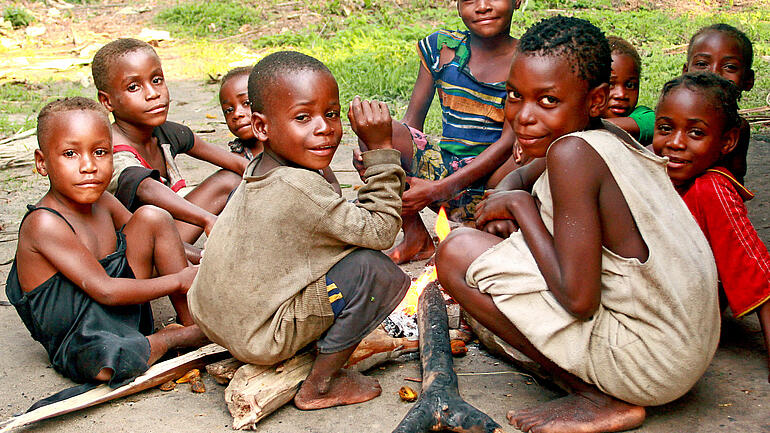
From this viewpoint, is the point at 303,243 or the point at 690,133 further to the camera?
the point at 690,133

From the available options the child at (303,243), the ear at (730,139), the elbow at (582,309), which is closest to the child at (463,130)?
the ear at (730,139)

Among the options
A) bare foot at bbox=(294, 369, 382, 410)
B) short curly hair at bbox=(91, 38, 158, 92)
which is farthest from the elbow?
short curly hair at bbox=(91, 38, 158, 92)

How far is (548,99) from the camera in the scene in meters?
2.46

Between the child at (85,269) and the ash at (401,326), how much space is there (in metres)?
0.87

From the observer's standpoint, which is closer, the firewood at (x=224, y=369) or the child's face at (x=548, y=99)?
the child's face at (x=548, y=99)

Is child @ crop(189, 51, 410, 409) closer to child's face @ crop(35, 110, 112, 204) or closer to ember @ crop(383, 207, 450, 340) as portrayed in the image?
ember @ crop(383, 207, 450, 340)

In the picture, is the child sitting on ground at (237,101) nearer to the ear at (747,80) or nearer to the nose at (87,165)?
the nose at (87,165)

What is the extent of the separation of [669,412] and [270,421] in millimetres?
1503

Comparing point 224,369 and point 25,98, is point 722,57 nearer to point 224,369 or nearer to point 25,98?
point 224,369

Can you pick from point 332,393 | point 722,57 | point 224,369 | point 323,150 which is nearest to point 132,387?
point 224,369

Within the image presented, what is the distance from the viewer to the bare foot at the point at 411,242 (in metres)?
4.21

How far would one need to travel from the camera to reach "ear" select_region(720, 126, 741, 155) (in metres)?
3.06

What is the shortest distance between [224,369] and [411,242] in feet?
5.43

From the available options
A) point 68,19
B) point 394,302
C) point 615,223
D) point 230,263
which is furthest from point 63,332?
point 68,19
